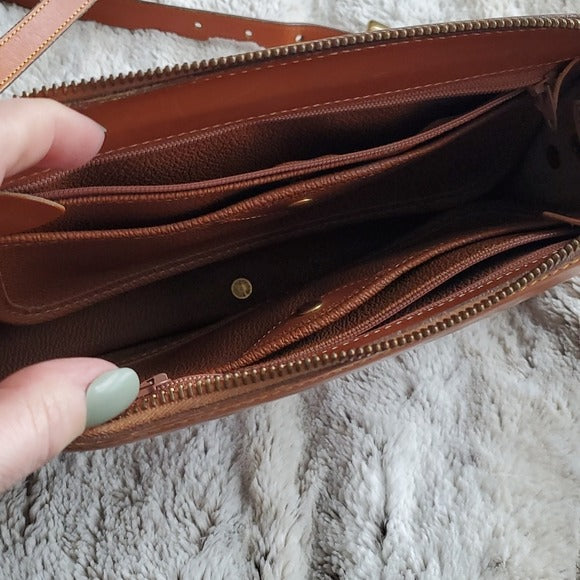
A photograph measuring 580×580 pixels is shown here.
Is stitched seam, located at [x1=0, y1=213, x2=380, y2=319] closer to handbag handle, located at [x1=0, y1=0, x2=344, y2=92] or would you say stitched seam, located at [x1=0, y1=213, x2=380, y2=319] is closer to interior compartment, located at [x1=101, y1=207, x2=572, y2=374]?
interior compartment, located at [x1=101, y1=207, x2=572, y2=374]

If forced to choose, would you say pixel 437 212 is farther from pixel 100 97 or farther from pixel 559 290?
pixel 100 97

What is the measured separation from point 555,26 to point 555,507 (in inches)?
23.0

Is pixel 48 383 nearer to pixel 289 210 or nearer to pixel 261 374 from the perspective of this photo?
pixel 261 374

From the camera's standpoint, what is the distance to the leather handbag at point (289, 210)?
60 cm

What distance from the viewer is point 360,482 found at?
83 cm

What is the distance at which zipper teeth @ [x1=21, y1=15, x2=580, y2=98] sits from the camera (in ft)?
1.89

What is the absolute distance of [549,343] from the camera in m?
0.93

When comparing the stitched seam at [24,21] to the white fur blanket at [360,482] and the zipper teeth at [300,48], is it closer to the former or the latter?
the zipper teeth at [300,48]

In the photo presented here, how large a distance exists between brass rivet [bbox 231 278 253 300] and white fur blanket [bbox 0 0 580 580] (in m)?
0.15

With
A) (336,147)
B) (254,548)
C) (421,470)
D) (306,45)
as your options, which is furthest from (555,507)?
(306,45)

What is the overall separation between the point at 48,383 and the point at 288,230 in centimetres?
39

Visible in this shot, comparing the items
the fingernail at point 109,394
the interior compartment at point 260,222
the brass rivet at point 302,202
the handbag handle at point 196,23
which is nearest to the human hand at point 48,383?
the fingernail at point 109,394

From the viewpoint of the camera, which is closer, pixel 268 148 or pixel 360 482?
pixel 268 148

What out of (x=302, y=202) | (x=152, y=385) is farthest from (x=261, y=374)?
(x=302, y=202)
